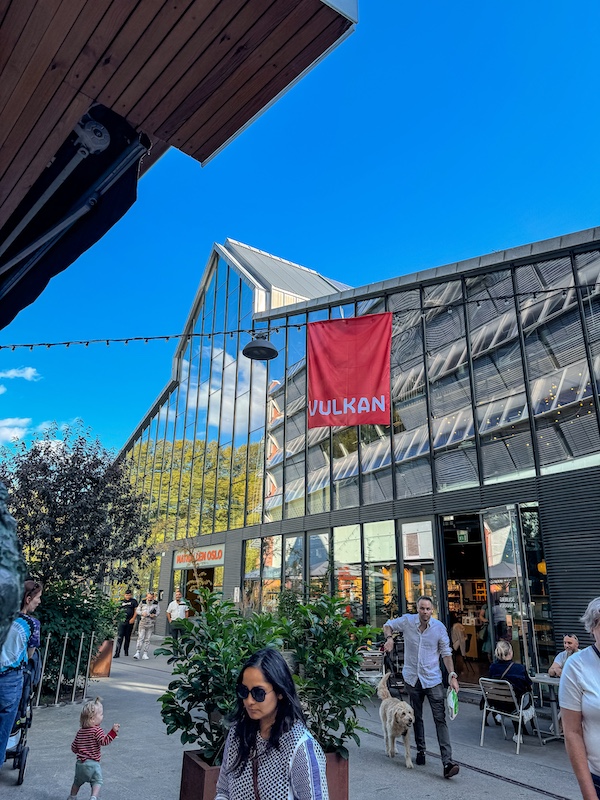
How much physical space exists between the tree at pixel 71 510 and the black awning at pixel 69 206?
8.04m

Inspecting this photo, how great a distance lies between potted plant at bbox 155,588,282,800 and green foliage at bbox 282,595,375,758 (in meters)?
0.36

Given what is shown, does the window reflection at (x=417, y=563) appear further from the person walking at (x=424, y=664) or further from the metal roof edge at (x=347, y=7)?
the metal roof edge at (x=347, y=7)

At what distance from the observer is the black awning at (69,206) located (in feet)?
7.25

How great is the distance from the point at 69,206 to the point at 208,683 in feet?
10.9

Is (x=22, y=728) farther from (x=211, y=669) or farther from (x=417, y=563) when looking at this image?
(x=417, y=563)

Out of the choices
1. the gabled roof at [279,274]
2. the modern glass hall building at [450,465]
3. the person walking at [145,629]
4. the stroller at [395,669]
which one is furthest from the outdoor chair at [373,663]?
the gabled roof at [279,274]

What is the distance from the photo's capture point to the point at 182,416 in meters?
26.0

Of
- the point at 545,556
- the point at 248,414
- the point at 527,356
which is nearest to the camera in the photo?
the point at 545,556

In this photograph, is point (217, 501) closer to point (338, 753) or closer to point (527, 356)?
point (527, 356)

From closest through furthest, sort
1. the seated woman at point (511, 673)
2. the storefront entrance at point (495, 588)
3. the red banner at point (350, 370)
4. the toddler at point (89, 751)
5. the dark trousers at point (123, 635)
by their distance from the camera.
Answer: the toddler at point (89, 751) < the seated woman at point (511, 673) < the red banner at point (350, 370) < the storefront entrance at point (495, 588) < the dark trousers at point (123, 635)

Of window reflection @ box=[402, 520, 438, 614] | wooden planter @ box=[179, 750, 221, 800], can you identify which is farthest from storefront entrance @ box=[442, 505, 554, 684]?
wooden planter @ box=[179, 750, 221, 800]

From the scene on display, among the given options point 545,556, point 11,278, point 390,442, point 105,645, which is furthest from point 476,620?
point 11,278

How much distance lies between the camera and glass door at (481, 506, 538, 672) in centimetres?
1009

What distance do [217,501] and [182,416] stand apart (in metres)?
6.25
